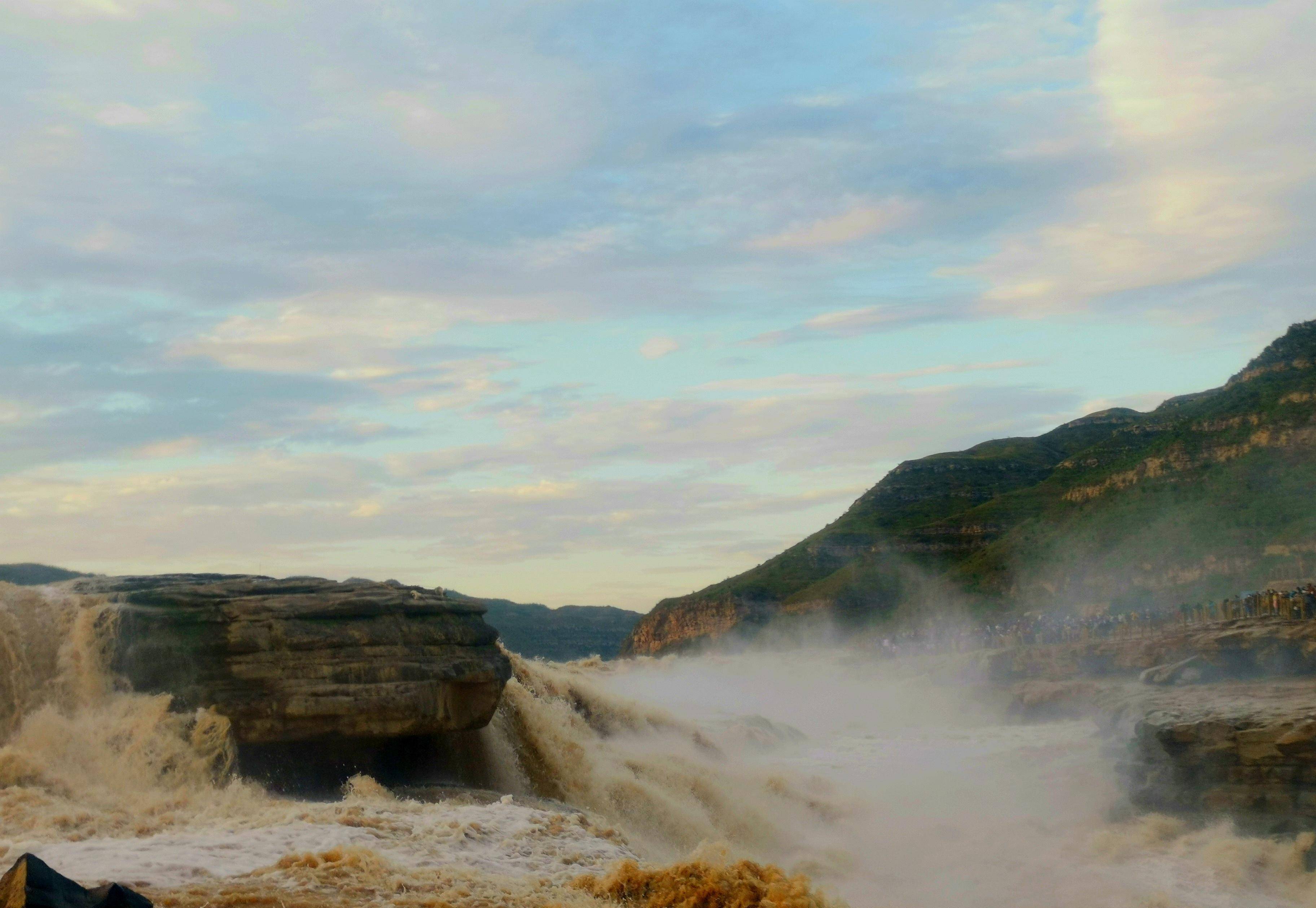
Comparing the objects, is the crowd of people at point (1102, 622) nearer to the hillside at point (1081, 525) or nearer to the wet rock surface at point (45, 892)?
the hillside at point (1081, 525)

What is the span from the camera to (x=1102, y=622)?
149 feet

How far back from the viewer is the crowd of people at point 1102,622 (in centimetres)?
3294

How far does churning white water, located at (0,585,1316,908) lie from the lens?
432 inches

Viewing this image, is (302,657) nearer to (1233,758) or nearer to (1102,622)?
(1233,758)

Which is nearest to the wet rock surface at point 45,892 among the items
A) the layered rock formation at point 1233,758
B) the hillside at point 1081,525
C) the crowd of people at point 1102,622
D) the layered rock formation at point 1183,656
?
the layered rock formation at point 1233,758

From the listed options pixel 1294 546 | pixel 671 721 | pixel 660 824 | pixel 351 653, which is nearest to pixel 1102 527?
pixel 1294 546

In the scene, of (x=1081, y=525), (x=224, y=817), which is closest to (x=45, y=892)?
(x=224, y=817)

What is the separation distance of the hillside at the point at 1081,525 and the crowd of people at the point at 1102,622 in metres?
4.09

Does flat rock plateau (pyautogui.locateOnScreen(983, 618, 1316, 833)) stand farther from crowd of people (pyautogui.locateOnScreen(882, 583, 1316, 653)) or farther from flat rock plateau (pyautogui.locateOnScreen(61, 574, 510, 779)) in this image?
flat rock plateau (pyautogui.locateOnScreen(61, 574, 510, 779))

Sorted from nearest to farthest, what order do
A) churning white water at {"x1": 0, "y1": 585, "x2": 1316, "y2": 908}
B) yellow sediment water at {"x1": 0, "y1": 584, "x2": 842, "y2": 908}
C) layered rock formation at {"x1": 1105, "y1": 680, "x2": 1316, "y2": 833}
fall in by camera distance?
yellow sediment water at {"x1": 0, "y1": 584, "x2": 842, "y2": 908} → churning white water at {"x1": 0, "y1": 585, "x2": 1316, "y2": 908} → layered rock formation at {"x1": 1105, "y1": 680, "x2": 1316, "y2": 833}

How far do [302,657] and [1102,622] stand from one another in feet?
123

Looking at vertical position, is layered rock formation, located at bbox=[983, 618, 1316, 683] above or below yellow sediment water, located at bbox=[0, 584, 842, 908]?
below

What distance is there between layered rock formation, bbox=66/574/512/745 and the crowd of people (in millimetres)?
23164

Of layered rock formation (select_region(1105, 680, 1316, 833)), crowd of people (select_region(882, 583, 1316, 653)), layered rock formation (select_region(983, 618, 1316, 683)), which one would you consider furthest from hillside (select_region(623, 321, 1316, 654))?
layered rock formation (select_region(1105, 680, 1316, 833))
